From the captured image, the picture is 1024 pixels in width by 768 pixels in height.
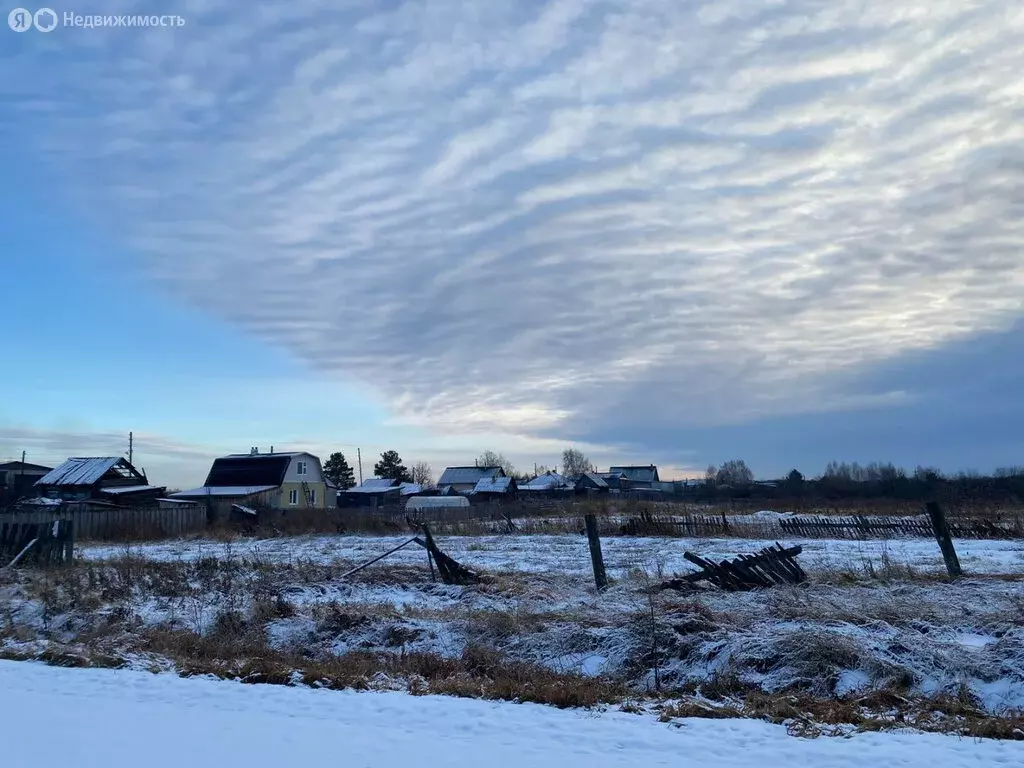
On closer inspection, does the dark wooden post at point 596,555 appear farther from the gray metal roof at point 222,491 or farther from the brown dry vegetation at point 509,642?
the gray metal roof at point 222,491

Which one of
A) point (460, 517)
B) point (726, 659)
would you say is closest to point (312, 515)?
point (460, 517)

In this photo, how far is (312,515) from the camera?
38.3m

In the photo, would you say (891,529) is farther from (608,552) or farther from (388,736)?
(388,736)

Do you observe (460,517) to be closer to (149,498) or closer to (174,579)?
(149,498)

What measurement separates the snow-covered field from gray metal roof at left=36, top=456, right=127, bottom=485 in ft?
77.6

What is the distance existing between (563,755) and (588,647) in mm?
2981

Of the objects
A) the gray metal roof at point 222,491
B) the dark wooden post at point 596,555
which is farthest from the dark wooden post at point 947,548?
the gray metal roof at point 222,491

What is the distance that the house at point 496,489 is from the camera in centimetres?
7712

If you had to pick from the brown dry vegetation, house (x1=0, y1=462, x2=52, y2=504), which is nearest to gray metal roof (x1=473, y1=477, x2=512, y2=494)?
house (x1=0, y1=462, x2=52, y2=504)

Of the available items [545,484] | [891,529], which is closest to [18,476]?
[545,484]

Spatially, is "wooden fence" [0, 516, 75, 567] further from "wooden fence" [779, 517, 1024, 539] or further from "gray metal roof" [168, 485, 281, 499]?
"gray metal roof" [168, 485, 281, 499]

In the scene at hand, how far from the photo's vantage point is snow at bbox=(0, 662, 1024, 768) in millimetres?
5484

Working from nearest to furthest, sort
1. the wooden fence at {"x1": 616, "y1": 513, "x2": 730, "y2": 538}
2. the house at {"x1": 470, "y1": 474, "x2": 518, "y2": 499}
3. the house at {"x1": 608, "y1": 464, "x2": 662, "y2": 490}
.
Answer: the wooden fence at {"x1": 616, "y1": 513, "x2": 730, "y2": 538}
the house at {"x1": 470, "y1": 474, "x2": 518, "y2": 499}
the house at {"x1": 608, "y1": 464, "x2": 662, "y2": 490}

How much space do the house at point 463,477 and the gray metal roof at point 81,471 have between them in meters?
41.4
